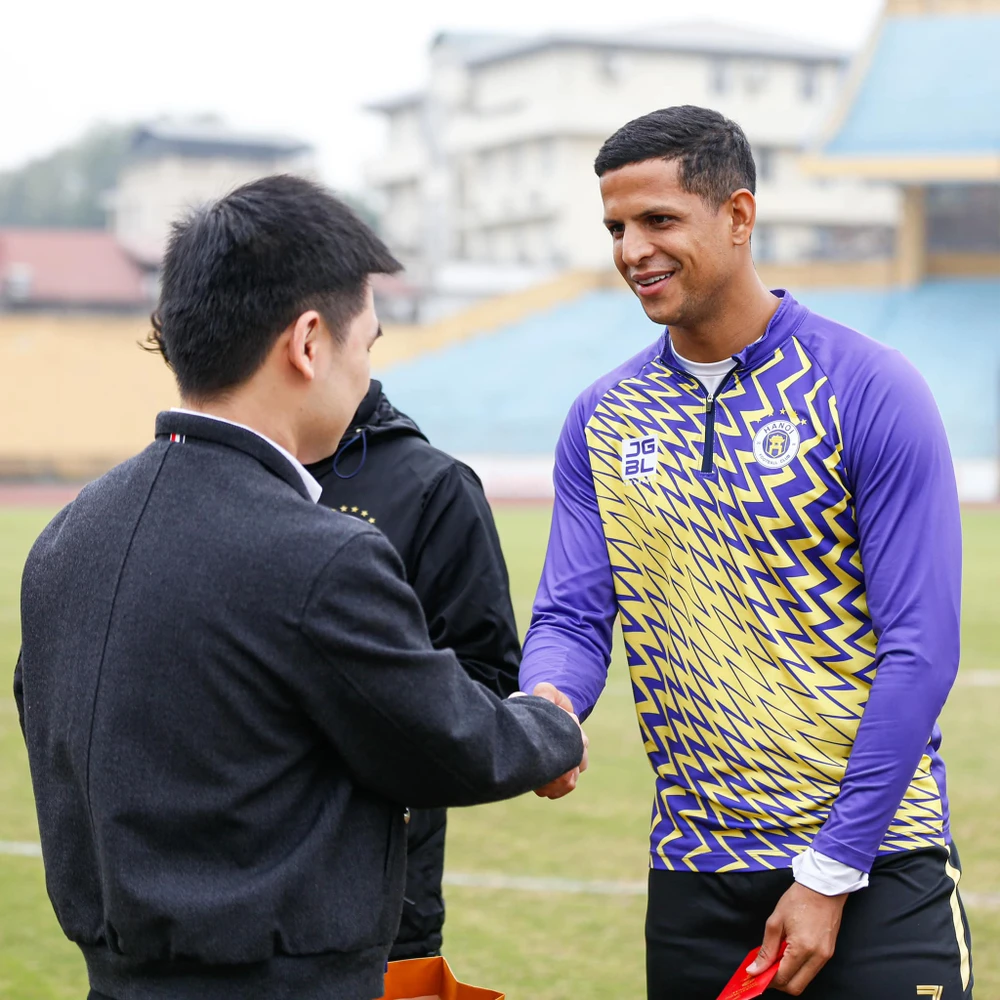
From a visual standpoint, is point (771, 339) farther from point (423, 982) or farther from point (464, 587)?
point (423, 982)

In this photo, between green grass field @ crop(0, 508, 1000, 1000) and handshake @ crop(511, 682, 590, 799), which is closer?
handshake @ crop(511, 682, 590, 799)

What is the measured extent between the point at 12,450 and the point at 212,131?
32.4 metres

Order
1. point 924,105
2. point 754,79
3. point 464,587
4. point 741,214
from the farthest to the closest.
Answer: point 754,79 < point 924,105 < point 464,587 < point 741,214

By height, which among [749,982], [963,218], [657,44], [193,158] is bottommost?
[193,158]

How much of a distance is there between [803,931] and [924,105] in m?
34.9

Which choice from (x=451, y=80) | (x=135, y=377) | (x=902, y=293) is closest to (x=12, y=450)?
(x=135, y=377)

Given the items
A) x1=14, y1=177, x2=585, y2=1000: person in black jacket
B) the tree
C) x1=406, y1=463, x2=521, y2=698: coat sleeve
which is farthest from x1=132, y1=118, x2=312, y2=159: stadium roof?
x1=14, y1=177, x2=585, y2=1000: person in black jacket

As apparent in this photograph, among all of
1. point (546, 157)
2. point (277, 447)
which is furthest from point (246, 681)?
point (546, 157)

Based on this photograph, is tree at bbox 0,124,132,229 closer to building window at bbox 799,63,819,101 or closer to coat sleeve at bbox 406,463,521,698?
building window at bbox 799,63,819,101

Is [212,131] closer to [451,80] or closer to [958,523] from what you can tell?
[451,80]

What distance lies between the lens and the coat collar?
6.14 feet

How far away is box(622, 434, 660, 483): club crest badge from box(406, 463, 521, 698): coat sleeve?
1.36ft

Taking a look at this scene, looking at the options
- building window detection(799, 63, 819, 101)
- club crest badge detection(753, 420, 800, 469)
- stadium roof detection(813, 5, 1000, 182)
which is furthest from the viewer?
building window detection(799, 63, 819, 101)

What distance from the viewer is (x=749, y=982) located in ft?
7.75
